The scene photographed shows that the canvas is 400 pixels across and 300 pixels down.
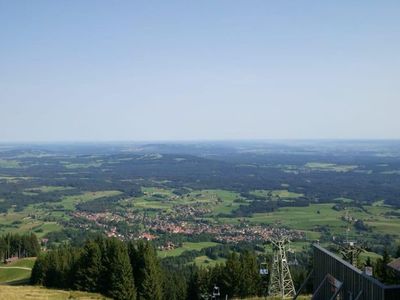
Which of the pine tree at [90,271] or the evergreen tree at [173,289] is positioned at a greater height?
the pine tree at [90,271]

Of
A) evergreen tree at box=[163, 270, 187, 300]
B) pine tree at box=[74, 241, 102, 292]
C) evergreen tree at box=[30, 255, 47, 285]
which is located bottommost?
evergreen tree at box=[163, 270, 187, 300]

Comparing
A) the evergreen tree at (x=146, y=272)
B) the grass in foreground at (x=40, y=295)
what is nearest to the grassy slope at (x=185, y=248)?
the evergreen tree at (x=146, y=272)

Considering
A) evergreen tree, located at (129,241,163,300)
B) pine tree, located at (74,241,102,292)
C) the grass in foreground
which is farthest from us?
pine tree, located at (74,241,102,292)

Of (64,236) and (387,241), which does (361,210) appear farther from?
(64,236)

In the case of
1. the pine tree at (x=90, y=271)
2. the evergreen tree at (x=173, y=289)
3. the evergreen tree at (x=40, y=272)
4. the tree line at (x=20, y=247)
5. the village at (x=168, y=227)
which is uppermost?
the pine tree at (x=90, y=271)

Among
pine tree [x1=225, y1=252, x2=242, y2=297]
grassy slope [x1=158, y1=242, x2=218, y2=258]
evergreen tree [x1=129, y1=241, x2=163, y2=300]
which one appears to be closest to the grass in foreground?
evergreen tree [x1=129, y1=241, x2=163, y2=300]

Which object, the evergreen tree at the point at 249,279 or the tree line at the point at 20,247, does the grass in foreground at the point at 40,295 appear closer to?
the evergreen tree at the point at 249,279

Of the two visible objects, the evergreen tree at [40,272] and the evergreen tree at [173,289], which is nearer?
the evergreen tree at [173,289]

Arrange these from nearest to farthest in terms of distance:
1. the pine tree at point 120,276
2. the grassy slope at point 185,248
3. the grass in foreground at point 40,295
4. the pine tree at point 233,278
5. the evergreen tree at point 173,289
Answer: the grass in foreground at point 40,295 → the pine tree at point 120,276 → the pine tree at point 233,278 → the evergreen tree at point 173,289 → the grassy slope at point 185,248

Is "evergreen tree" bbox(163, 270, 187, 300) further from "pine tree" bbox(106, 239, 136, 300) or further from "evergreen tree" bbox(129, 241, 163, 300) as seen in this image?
"pine tree" bbox(106, 239, 136, 300)

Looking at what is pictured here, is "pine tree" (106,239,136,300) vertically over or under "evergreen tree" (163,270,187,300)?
over

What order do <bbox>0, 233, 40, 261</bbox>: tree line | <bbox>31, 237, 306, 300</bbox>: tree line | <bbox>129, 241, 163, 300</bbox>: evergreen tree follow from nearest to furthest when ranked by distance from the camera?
<bbox>31, 237, 306, 300</bbox>: tree line < <bbox>129, 241, 163, 300</bbox>: evergreen tree < <bbox>0, 233, 40, 261</bbox>: tree line

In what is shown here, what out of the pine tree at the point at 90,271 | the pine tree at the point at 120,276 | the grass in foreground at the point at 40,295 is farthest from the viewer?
the pine tree at the point at 90,271

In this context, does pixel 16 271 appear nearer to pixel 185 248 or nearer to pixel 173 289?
pixel 173 289
